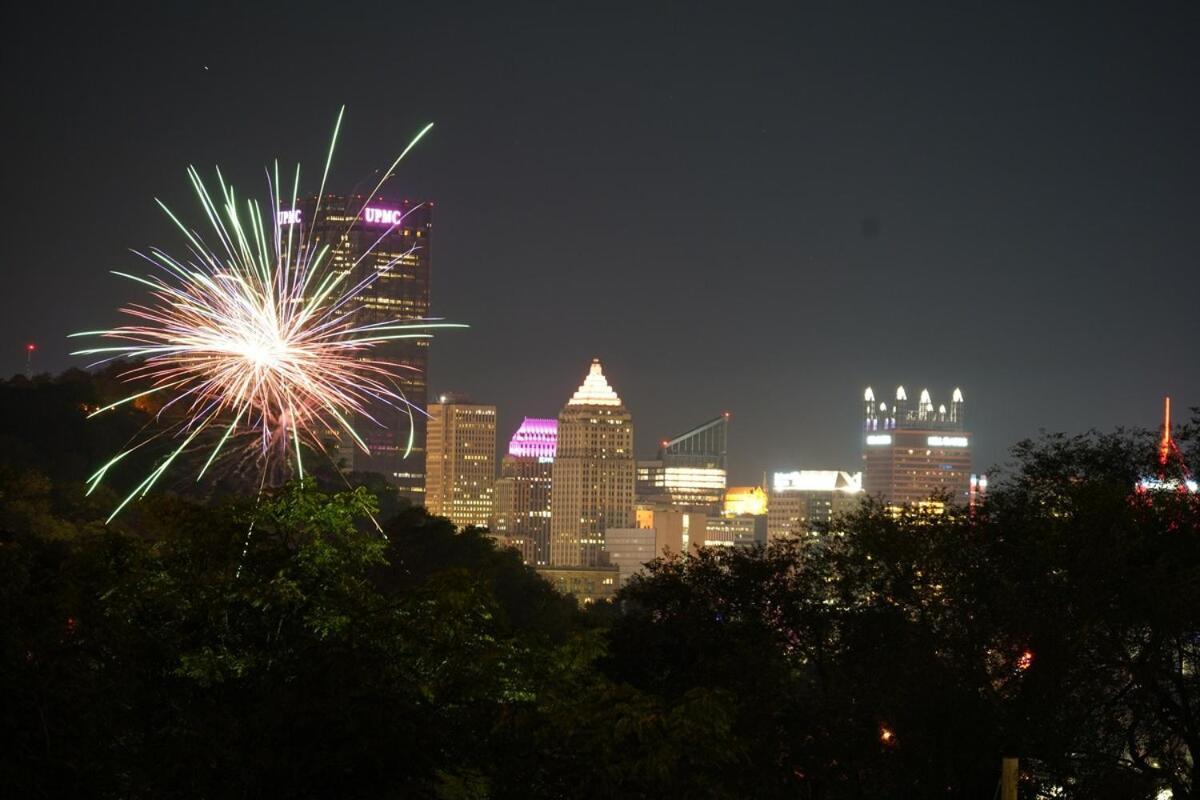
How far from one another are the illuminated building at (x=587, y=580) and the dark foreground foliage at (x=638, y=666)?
140219mm

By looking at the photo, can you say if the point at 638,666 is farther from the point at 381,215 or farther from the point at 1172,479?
the point at 381,215

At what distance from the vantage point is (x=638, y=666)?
85.3 feet

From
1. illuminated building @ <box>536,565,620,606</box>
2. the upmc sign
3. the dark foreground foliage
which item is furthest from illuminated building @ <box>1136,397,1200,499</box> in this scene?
the upmc sign

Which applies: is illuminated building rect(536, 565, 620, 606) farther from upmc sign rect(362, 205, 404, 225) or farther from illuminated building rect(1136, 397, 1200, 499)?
illuminated building rect(1136, 397, 1200, 499)

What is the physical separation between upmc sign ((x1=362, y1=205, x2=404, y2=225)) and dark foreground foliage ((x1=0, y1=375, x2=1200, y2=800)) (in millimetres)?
148348

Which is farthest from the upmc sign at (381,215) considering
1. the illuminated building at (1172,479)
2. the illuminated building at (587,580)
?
the illuminated building at (1172,479)

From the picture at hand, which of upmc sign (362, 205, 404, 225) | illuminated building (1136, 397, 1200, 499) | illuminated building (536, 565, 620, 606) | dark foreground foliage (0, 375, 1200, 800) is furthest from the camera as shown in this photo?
upmc sign (362, 205, 404, 225)

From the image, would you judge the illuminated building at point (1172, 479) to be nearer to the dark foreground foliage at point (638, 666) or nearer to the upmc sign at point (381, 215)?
the dark foreground foliage at point (638, 666)

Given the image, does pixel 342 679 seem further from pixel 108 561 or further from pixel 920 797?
pixel 920 797

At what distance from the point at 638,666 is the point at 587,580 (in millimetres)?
150969

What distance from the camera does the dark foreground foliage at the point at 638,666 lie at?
49.6ft

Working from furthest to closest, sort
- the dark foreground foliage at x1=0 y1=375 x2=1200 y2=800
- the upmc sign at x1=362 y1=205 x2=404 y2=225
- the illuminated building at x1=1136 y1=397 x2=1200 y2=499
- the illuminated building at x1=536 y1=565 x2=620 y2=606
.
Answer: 1. the upmc sign at x1=362 y1=205 x2=404 y2=225
2. the illuminated building at x1=536 y1=565 x2=620 y2=606
3. the illuminated building at x1=1136 y1=397 x2=1200 y2=499
4. the dark foreground foliage at x1=0 y1=375 x2=1200 y2=800

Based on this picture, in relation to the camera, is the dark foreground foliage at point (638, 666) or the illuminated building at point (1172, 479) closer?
the dark foreground foliage at point (638, 666)

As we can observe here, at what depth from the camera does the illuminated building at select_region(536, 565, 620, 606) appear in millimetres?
169000
